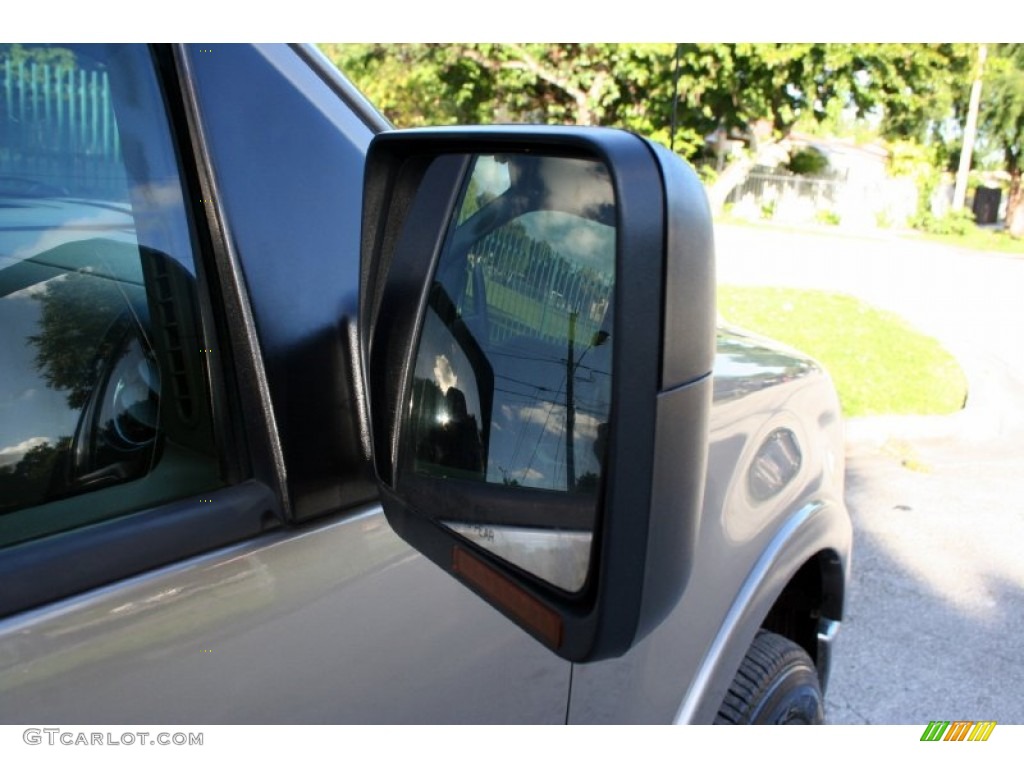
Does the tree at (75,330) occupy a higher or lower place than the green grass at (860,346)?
higher

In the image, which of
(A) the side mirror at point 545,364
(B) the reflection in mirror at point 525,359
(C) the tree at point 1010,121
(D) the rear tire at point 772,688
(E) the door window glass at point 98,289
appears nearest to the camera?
(A) the side mirror at point 545,364

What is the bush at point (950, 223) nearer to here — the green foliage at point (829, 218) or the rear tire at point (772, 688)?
the green foliage at point (829, 218)

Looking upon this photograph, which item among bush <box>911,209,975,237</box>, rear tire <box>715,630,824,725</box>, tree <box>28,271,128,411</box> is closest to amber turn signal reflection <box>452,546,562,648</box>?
tree <box>28,271,128,411</box>

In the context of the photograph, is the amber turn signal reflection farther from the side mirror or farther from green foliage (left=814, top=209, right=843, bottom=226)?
green foliage (left=814, top=209, right=843, bottom=226)

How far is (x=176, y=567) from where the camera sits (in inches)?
44.5

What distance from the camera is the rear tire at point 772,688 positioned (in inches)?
79.0

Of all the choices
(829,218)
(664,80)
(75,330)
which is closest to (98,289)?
(75,330)

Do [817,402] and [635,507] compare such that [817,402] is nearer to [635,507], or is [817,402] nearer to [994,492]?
[635,507]

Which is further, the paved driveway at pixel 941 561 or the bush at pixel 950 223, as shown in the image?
the bush at pixel 950 223

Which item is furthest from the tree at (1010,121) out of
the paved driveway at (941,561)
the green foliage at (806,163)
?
the paved driveway at (941,561)

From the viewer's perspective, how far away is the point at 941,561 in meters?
4.48

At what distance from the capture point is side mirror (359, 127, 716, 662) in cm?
91

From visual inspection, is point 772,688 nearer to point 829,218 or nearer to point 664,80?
point 664,80

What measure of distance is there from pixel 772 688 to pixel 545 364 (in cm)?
132
